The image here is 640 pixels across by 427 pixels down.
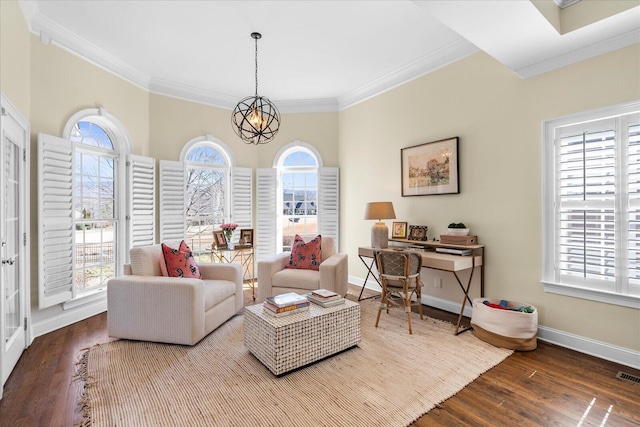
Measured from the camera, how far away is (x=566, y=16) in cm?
238

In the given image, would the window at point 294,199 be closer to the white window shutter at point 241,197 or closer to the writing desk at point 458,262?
the white window shutter at point 241,197

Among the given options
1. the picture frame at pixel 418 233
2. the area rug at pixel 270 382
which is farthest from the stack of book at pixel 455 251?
the area rug at pixel 270 382

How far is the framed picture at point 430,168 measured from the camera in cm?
354

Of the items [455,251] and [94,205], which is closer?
[455,251]

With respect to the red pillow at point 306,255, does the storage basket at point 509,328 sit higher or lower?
lower

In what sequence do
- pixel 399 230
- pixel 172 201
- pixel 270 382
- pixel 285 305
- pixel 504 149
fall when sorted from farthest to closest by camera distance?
pixel 172 201 → pixel 399 230 → pixel 504 149 → pixel 285 305 → pixel 270 382

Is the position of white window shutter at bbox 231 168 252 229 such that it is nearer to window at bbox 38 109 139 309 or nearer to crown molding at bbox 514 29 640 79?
window at bbox 38 109 139 309

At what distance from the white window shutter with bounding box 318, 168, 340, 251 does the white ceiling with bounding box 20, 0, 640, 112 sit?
1.40 metres

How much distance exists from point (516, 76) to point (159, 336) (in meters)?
4.15

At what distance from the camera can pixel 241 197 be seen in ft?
16.7

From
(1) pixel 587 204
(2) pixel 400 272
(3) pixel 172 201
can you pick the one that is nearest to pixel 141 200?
(3) pixel 172 201

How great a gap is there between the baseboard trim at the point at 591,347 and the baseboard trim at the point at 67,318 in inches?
187

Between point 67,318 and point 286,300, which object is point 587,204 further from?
point 67,318

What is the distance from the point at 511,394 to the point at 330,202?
3540mm
